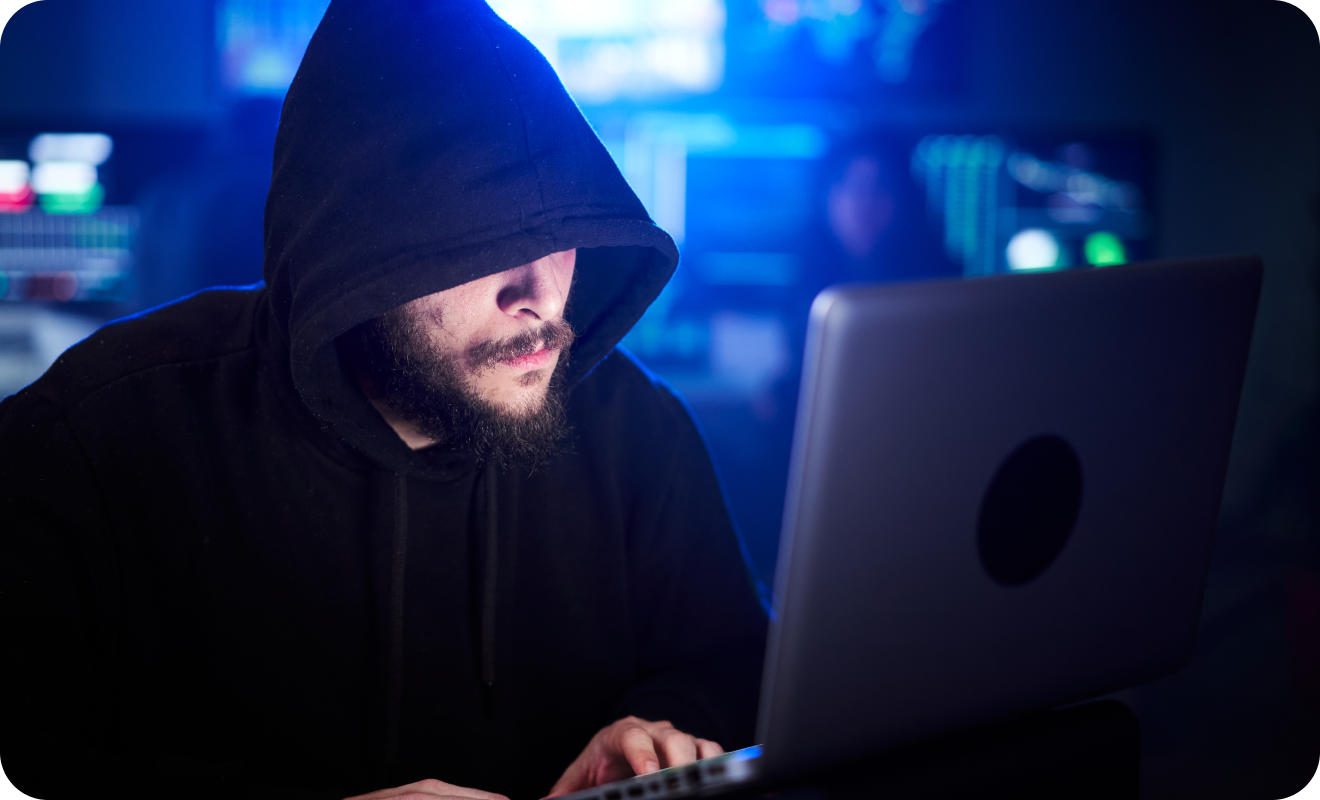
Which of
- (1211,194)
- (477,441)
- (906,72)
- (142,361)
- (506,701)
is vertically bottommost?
(506,701)

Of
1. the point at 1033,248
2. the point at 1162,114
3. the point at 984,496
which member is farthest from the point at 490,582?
the point at 1162,114

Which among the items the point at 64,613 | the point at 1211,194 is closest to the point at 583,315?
the point at 64,613

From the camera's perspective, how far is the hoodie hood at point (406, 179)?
2.57 feet

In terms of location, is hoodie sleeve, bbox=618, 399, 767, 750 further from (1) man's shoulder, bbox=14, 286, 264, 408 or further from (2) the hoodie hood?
(1) man's shoulder, bbox=14, 286, 264, 408

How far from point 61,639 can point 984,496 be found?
0.75m

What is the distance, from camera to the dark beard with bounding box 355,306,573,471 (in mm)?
878

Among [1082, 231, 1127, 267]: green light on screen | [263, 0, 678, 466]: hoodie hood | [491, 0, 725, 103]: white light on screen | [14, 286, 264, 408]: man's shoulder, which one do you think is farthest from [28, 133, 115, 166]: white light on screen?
[1082, 231, 1127, 267]: green light on screen

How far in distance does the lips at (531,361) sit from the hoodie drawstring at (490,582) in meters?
0.14

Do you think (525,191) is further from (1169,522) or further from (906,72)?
(906,72)

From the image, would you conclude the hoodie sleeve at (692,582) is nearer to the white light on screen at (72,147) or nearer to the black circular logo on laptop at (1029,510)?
the black circular logo on laptop at (1029,510)

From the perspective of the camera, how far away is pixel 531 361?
88 cm

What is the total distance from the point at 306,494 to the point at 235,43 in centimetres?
288

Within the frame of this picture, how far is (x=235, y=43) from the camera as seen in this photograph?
3.16 metres

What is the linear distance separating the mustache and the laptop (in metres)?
0.42
